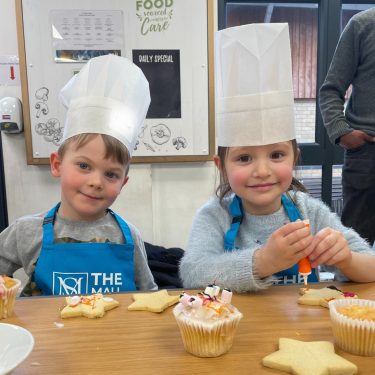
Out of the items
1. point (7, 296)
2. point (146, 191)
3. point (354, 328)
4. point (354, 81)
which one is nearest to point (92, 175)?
point (7, 296)

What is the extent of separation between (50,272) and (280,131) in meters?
0.73

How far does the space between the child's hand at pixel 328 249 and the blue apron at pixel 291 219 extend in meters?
0.19

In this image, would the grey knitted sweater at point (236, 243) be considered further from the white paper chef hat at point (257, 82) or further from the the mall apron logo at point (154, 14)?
the the mall apron logo at point (154, 14)

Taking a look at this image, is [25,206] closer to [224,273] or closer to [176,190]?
[176,190]

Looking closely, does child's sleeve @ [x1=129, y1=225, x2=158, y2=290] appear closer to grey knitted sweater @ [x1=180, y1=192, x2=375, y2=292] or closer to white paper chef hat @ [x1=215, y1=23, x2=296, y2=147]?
grey knitted sweater @ [x1=180, y1=192, x2=375, y2=292]

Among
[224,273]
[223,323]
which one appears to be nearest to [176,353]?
[223,323]

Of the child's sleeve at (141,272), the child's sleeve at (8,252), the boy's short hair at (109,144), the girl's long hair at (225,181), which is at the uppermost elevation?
the boy's short hair at (109,144)

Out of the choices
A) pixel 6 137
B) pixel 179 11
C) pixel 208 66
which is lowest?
pixel 6 137

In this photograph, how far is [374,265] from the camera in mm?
1001

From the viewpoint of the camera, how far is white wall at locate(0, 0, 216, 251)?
238 centimetres

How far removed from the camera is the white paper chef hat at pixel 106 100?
1.15 meters

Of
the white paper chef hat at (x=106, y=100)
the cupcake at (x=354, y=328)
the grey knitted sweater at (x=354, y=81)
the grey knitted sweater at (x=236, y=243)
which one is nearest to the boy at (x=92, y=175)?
the white paper chef hat at (x=106, y=100)

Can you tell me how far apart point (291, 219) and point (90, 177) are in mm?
597

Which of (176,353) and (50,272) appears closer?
(176,353)
